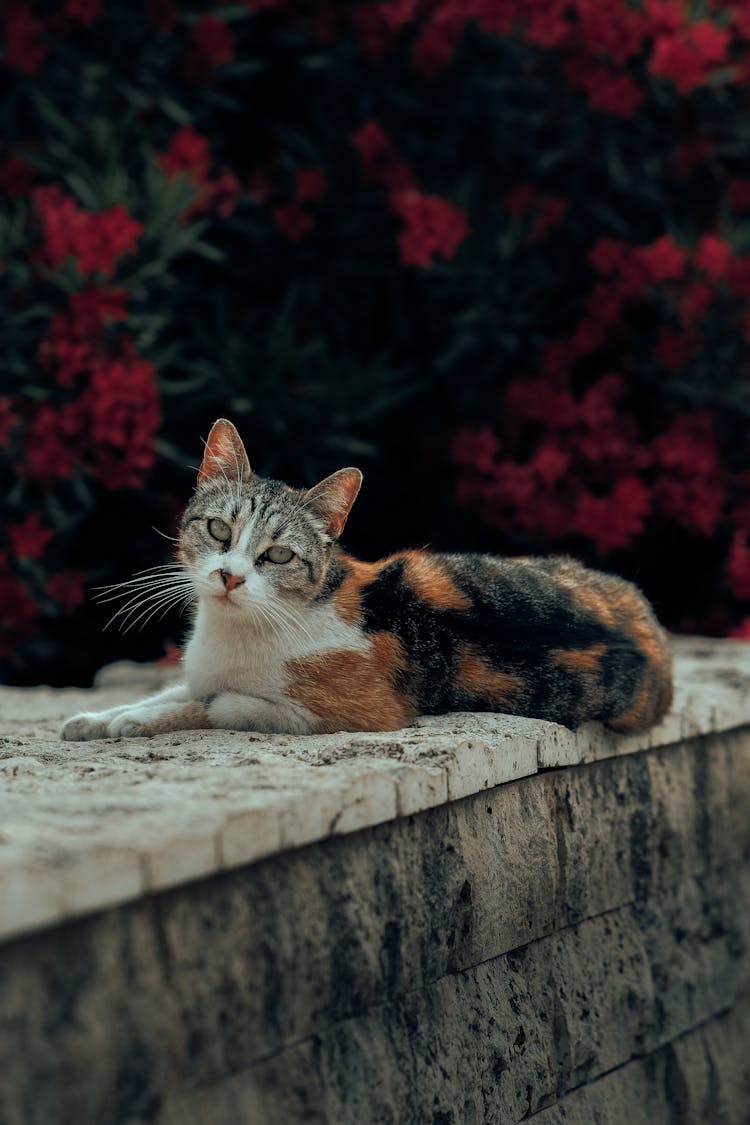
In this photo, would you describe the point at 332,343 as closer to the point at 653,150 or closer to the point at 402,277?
the point at 402,277

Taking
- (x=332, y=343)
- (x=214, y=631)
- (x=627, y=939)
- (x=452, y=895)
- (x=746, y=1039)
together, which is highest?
(x=332, y=343)

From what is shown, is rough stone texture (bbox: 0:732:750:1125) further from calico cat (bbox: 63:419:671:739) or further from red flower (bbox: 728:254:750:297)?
red flower (bbox: 728:254:750:297)

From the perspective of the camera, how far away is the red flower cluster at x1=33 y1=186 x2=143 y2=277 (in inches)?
192

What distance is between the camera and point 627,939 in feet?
12.3

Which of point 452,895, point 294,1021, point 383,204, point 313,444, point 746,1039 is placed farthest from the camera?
point 383,204

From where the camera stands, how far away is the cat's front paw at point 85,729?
135 inches

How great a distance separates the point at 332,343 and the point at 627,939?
322 cm

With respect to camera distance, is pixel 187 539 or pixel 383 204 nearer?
pixel 187 539

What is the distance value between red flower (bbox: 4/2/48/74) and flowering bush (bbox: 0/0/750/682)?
0.04 feet

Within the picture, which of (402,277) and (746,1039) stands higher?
(402,277)

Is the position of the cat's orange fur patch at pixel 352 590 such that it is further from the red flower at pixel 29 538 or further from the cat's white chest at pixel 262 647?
the red flower at pixel 29 538

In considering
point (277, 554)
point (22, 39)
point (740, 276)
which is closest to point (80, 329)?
point (22, 39)

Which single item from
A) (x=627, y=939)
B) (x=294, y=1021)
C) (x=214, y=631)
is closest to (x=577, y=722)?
(x=627, y=939)

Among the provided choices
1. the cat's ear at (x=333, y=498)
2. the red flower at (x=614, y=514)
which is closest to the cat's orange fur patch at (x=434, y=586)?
the cat's ear at (x=333, y=498)
